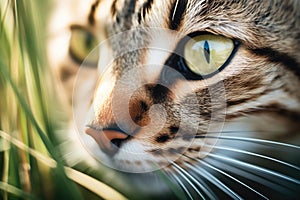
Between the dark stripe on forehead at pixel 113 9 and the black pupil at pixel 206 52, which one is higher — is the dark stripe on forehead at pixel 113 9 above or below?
above

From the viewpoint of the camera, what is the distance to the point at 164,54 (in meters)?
0.63

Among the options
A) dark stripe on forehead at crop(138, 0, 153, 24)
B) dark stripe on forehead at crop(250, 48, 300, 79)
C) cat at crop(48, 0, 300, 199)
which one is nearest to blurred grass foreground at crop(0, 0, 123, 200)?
cat at crop(48, 0, 300, 199)

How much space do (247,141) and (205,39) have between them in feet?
Result: 0.49

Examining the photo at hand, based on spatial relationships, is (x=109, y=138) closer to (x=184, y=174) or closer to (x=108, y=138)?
(x=108, y=138)

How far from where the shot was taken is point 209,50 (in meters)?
0.63

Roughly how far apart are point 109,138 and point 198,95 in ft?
0.43

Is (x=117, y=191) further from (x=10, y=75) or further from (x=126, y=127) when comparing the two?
(x=10, y=75)

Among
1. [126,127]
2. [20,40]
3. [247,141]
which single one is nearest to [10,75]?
[20,40]

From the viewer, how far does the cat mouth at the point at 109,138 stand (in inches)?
25.0

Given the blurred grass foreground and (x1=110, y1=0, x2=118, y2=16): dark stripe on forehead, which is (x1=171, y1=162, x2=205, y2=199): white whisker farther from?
(x1=110, y1=0, x2=118, y2=16): dark stripe on forehead

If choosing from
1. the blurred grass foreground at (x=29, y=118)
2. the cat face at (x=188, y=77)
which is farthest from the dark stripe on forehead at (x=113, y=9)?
the blurred grass foreground at (x=29, y=118)

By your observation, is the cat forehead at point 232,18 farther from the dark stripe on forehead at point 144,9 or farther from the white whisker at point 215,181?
the white whisker at point 215,181

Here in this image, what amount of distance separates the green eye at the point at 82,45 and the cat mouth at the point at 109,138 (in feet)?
0.32

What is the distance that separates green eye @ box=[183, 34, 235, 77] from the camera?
2.06 feet
